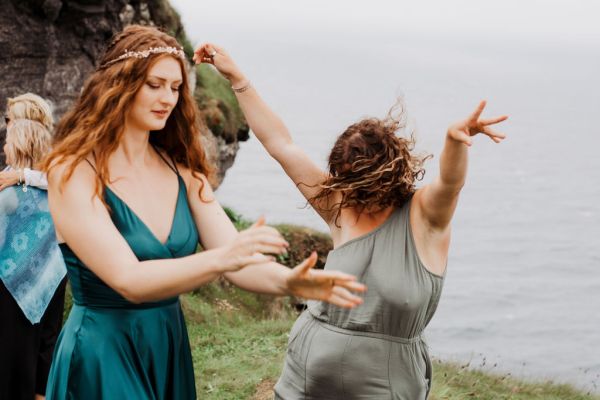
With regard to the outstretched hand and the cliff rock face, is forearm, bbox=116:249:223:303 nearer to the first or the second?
the outstretched hand

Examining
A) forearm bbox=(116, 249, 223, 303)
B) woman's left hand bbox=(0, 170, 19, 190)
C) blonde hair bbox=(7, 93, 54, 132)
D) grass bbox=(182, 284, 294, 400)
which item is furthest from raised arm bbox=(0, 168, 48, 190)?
forearm bbox=(116, 249, 223, 303)

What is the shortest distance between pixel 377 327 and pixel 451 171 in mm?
820

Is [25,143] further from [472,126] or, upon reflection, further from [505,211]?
[505,211]

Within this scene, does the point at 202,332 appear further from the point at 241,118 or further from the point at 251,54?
the point at 251,54

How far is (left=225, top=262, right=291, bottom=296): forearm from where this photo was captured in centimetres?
Result: 317

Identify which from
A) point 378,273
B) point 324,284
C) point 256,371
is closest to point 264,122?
point 378,273

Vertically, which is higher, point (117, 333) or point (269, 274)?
point (269, 274)

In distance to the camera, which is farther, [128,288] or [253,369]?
[253,369]

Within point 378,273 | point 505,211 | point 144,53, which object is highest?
point 144,53

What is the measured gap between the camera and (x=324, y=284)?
2924 millimetres

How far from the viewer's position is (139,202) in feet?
11.7

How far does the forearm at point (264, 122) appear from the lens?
15.6ft

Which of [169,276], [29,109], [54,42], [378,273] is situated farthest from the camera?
[54,42]

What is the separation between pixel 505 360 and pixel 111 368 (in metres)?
24.7
